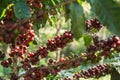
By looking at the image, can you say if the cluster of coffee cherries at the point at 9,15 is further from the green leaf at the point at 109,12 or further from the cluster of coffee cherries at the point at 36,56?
the green leaf at the point at 109,12

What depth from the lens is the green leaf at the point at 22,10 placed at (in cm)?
191

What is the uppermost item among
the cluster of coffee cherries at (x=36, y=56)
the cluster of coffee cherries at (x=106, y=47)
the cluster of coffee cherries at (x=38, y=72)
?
the cluster of coffee cherries at (x=36, y=56)

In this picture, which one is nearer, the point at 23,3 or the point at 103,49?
the point at 23,3

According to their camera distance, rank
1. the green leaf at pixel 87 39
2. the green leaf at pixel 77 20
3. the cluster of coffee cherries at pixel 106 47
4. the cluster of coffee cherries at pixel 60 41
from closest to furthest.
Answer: the green leaf at pixel 77 20 → the cluster of coffee cherries at pixel 106 47 → the cluster of coffee cherries at pixel 60 41 → the green leaf at pixel 87 39

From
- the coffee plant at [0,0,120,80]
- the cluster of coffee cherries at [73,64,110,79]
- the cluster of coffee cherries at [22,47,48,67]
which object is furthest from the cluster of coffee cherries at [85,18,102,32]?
the cluster of coffee cherries at [73,64,110,79]

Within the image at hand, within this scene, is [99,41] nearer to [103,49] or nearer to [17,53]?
[103,49]

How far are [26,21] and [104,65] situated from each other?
957 millimetres

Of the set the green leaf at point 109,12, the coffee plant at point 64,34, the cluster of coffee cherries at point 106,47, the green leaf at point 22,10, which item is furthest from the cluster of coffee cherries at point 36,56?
the green leaf at point 109,12

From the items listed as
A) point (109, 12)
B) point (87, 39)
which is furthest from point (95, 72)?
point (109, 12)

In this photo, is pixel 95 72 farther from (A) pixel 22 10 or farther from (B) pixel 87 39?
(A) pixel 22 10

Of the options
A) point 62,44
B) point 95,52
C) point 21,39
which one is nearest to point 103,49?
point 95,52

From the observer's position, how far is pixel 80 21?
6.28 ft

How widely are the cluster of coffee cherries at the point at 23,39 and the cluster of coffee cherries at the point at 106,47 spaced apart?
398 millimetres

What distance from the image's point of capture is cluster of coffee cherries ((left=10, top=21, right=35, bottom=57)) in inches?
79.2
